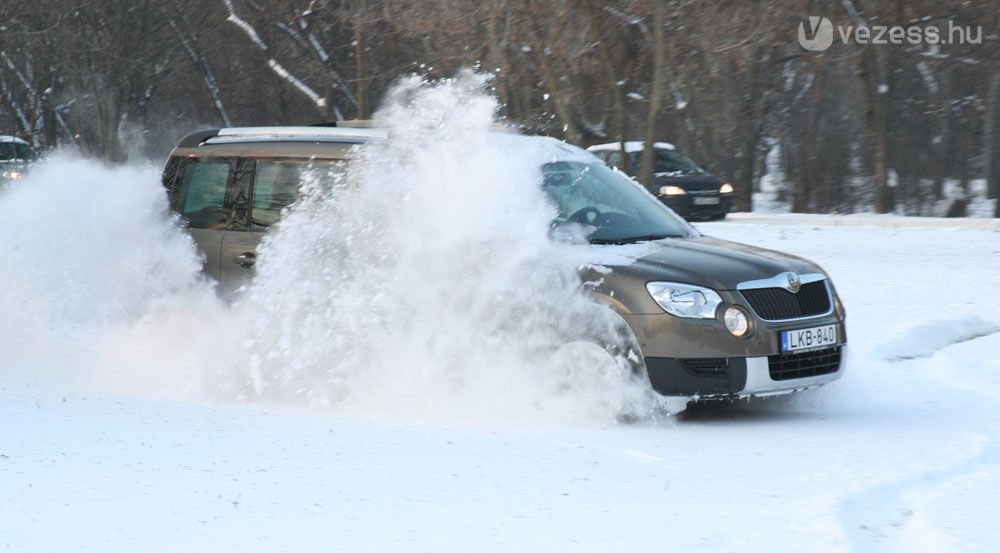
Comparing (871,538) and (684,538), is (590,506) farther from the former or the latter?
(871,538)

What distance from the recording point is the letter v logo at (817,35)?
27.9 metres

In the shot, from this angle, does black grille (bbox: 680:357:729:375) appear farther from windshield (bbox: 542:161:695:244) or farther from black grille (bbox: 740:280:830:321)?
windshield (bbox: 542:161:695:244)

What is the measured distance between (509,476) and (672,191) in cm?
2172

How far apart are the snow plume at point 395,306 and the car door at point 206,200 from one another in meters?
0.15

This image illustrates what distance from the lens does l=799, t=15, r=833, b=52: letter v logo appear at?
1097 inches

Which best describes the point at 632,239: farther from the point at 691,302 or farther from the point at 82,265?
the point at 82,265

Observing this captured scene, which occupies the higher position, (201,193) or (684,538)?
(201,193)

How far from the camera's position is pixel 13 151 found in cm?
3525

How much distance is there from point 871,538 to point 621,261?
9.27 feet

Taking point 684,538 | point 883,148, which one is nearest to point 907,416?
point 684,538

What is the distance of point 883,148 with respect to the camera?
27.9 metres

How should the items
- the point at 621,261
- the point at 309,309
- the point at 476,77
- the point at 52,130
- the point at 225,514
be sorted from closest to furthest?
the point at 225,514 < the point at 621,261 < the point at 309,309 < the point at 476,77 < the point at 52,130

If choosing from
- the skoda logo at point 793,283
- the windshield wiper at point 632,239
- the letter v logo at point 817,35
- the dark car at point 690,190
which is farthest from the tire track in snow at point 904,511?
the letter v logo at point 817,35

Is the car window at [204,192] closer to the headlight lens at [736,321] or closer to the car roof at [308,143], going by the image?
the car roof at [308,143]
